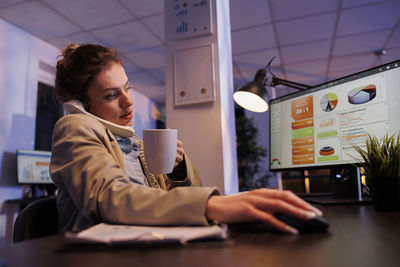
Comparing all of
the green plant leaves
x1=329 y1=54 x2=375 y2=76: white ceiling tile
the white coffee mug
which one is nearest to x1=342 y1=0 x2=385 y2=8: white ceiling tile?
x1=329 y1=54 x2=375 y2=76: white ceiling tile

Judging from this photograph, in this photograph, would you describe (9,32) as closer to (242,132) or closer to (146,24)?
(146,24)

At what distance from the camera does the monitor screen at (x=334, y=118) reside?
953 mm

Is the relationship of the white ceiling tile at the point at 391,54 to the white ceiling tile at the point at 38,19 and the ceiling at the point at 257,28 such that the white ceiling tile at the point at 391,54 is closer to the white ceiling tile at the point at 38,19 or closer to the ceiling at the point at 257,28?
the ceiling at the point at 257,28

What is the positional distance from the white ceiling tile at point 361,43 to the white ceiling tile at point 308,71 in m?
0.42

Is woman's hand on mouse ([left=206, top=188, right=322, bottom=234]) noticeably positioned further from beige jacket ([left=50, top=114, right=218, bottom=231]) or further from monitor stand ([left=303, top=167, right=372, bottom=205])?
monitor stand ([left=303, top=167, right=372, bottom=205])

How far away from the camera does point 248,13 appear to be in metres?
3.21

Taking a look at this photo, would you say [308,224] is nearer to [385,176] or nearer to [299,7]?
[385,176]

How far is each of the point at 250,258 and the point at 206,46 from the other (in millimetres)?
1761

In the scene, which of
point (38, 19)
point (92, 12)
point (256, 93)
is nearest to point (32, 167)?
point (38, 19)

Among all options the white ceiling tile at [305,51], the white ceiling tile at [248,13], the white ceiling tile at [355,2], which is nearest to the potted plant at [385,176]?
the white ceiling tile at [248,13]

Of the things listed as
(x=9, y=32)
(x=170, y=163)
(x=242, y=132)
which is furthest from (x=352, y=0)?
(x=9, y=32)

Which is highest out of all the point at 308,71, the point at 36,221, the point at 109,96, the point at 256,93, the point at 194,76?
the point at 308,71

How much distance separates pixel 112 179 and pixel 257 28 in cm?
339

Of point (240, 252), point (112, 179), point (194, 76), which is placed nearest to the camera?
point (240, 252)
